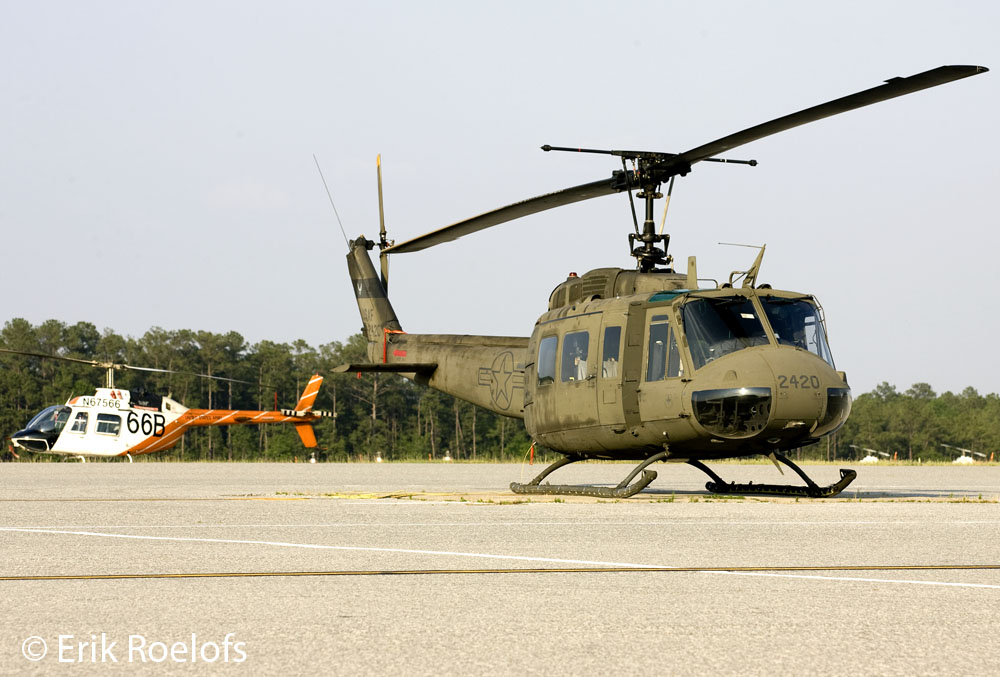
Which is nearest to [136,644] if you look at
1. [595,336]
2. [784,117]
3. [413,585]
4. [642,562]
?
[413,585]

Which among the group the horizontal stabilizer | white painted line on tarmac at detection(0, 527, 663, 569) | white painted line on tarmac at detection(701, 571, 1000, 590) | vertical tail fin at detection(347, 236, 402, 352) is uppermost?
vertical tail fin at detection(347, 236, 402, 352)

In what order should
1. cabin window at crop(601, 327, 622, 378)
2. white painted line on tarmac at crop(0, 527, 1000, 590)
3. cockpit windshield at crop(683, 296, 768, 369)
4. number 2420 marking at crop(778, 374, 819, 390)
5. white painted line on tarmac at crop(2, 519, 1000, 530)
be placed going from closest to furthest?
white painted line on tarmac at crop(0, 527, 1000, 590) < white painted line on tarmac at crop(2, 519, 1000, 530) < number 2420 marking at crop(778, 374, 819, 390) < cockpit windshield at crop(683, 296, 768, 369) < cabin window at crop(601, 327, 622, 378)

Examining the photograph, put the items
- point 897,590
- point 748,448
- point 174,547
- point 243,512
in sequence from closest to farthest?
point 897,590
point 174,547
point 243,512
point 748,448

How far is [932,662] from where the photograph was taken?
4.35 m

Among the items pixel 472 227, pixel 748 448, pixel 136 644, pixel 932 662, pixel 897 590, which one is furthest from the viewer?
pixel 472 227

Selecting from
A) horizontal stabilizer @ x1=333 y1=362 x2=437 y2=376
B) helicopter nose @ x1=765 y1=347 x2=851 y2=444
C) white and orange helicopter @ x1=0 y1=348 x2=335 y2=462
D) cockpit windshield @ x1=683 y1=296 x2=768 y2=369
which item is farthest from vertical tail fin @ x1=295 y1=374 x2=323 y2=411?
helicopter nose @ x1=765 y1=347 x2=851 y2=444

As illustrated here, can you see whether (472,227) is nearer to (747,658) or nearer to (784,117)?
(784,117)

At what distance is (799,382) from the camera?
43.0ft

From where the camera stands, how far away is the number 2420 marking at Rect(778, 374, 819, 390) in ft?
42.8

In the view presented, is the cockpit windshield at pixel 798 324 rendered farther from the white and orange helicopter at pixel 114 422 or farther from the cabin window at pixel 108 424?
Answer: the cabin window at pixel 108 424

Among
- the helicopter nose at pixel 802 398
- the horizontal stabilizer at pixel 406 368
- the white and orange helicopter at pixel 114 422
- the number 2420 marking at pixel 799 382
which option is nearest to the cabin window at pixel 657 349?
the helicopter nose at pixel 802 398

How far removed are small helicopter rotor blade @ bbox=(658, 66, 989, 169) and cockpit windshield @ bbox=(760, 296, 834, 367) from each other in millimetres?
2040

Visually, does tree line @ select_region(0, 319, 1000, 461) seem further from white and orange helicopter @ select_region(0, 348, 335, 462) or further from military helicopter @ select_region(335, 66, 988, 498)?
military helicopter @ select_region(335, 66, 988, 498)

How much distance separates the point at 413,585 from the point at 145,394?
105ft
